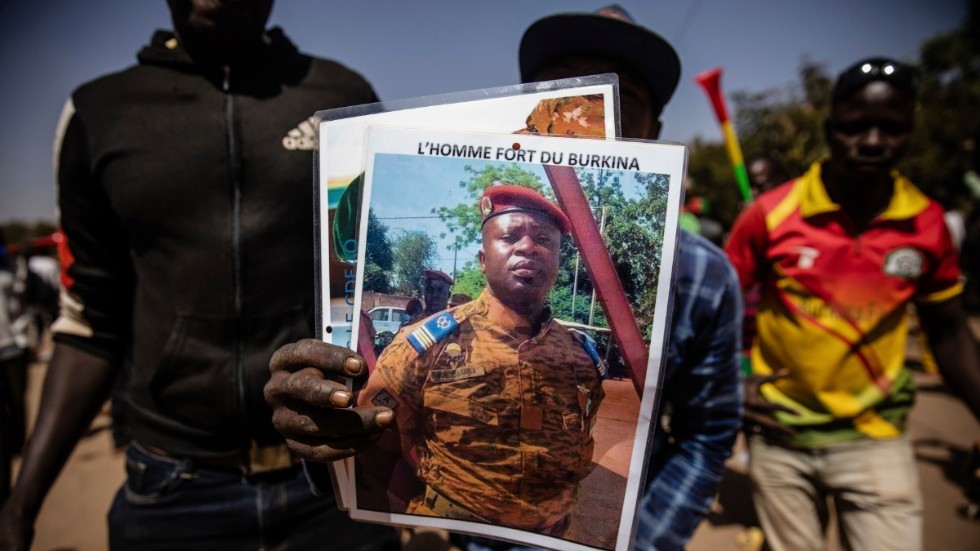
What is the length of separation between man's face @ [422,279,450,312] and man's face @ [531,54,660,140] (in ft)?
2.02

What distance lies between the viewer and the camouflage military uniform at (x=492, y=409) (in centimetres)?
78

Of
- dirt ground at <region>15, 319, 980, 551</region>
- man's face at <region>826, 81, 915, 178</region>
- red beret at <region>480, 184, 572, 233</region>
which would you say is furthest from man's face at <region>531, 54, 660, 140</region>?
dirt ground at <region>15, 319, 980, 551</region>

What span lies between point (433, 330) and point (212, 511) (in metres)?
0.92

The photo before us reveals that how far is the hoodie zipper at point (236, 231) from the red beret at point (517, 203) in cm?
73

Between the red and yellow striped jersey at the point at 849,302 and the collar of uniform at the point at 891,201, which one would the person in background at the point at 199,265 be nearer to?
the red and yellow striped jersey at the point at 849,302

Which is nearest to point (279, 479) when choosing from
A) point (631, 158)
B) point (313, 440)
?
point (313, 440)

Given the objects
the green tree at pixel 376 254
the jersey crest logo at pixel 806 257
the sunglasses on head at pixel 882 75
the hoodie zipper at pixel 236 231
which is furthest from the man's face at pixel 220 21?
the sunglasses on head at pixel 882 75

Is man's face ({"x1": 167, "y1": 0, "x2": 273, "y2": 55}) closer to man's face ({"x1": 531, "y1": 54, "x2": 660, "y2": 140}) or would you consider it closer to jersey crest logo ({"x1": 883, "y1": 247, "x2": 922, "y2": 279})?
man's face ({"x1": 531, "y1": 54, "x2": 660, "y2": 140})

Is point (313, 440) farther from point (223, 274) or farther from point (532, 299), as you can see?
point (223, 274)

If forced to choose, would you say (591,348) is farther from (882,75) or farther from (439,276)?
(882,75)

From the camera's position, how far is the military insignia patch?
0.79 metres

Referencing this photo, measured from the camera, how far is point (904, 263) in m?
1.95

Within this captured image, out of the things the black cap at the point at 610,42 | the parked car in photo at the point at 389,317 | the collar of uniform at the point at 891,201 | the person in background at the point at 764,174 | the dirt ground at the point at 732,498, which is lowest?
the dirt ground at the point at 732,498

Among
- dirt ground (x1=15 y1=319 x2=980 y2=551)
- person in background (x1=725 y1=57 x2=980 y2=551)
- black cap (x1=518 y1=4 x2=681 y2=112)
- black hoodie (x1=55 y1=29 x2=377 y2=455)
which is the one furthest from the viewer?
dirt ground (x1=15 y1=319 x2=980 y2=551)
